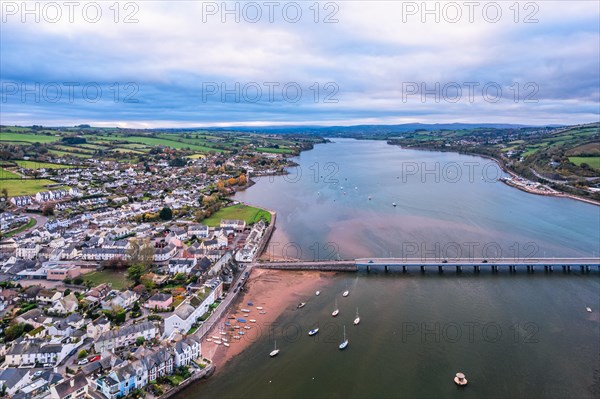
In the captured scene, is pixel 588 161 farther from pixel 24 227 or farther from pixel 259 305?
pixel 24 227

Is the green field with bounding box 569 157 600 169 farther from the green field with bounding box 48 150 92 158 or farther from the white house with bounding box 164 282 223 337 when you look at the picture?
the green field with bounding box 48 150 92 158

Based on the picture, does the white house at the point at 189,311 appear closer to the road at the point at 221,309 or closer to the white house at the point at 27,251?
the road at the point at 221,309

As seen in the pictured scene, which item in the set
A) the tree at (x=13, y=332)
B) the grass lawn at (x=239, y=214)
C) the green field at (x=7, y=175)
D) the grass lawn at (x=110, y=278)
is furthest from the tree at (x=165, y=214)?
the green field at (x=7, y=175)

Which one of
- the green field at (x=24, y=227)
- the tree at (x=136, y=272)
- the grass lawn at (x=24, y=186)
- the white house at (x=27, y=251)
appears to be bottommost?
the tree at (x=136, y=272)

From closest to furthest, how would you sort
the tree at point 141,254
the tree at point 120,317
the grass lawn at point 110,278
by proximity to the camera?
the tree at point 120,317, the grass lawn at point 110,278, the tree at point 141,254

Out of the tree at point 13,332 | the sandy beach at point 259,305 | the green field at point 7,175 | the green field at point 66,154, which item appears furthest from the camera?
the green field at point 66,154

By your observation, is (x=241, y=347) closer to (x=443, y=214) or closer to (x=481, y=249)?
(x=481, y=249)
